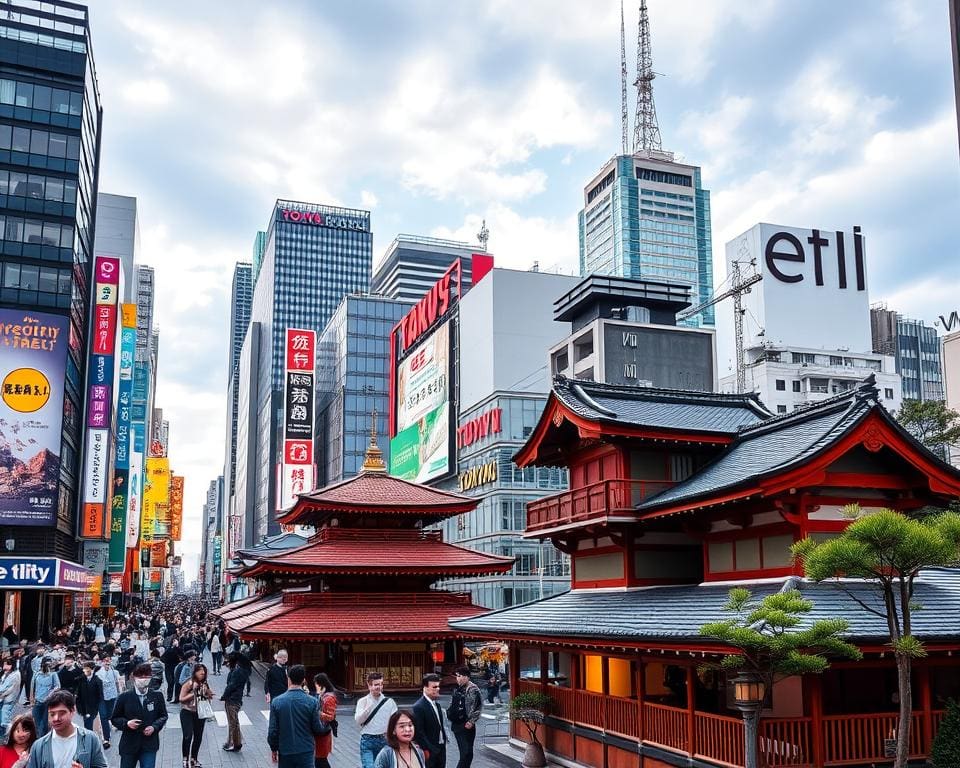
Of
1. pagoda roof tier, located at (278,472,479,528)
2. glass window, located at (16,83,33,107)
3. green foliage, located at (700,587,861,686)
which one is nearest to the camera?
green foliage, located at (700,587,861,686)

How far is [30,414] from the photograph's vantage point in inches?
2061

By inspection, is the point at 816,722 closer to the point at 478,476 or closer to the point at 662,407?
the point at 662,407

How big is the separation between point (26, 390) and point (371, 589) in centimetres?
2591

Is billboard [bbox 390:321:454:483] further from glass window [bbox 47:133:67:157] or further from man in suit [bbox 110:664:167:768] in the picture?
man in suit [bbox 110:664:167:768]

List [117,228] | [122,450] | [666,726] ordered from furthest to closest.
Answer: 1. [117,228]
2. [122,450]
3. [666,726]

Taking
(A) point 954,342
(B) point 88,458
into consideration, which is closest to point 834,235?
(A) point 954,342

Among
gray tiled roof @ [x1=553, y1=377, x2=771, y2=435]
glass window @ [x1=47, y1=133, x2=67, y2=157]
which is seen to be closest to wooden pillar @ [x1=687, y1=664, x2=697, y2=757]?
gray tiled roof @ [x1=553, y1=377, x2=771, y2=435]

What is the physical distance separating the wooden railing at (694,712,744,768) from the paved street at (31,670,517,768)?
685 cm

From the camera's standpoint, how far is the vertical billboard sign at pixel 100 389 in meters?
60.9

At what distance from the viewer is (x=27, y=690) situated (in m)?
29.0

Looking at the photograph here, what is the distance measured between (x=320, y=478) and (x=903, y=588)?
5282 inches

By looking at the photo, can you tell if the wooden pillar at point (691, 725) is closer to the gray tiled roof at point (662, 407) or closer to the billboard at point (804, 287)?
the gray tiled roof at point (662, 407)

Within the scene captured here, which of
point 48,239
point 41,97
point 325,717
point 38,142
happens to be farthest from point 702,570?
point 41,97

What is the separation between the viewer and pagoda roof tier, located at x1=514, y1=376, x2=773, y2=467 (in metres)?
21.5
